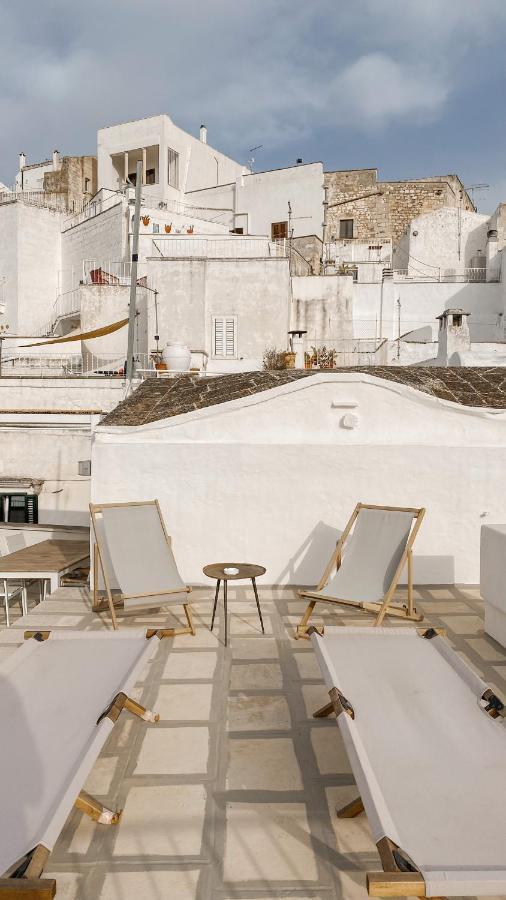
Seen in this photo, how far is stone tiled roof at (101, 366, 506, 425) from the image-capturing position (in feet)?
25.9

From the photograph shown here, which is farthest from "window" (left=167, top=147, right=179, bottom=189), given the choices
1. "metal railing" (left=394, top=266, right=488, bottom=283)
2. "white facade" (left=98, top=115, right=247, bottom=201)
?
"metal railing" (left=394, top=266, right=488, bottom=283)

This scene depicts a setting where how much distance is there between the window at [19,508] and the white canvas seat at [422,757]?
9.69 m

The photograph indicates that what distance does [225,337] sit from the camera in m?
23.1

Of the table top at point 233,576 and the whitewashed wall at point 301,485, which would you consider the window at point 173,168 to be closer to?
the whitewashed wall at point 301,485

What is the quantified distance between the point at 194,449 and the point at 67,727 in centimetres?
445

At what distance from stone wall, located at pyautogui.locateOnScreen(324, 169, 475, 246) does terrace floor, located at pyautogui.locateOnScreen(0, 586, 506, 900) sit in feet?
131

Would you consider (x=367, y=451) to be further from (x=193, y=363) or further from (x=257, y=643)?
(x=193, y=363)

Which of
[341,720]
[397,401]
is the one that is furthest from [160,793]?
[397,401]

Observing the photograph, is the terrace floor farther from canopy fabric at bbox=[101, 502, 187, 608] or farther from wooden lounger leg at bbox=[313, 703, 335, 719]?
canopy fabric at bbox=[101, 502, 187, 608]

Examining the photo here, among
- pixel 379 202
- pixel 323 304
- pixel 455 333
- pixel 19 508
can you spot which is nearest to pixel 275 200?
pixel 379 202

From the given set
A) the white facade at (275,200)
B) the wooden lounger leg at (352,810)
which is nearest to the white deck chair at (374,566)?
the wooden lounger leg at (352,810)

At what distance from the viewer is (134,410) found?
26.6 feet

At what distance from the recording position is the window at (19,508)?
12578mm

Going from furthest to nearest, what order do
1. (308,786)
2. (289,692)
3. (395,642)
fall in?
(289,692), (395,642), (308,786)
